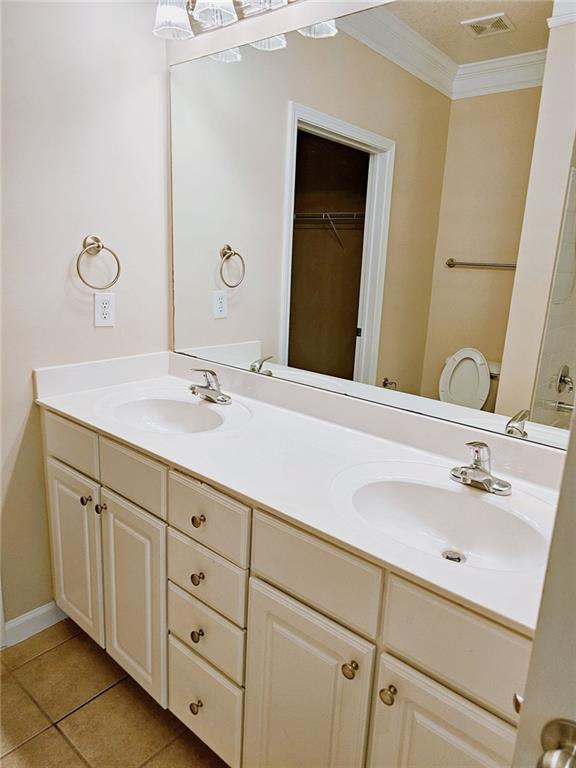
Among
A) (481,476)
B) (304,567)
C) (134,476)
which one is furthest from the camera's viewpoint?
(134,476)

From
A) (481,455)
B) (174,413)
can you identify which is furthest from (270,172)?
(481,455)

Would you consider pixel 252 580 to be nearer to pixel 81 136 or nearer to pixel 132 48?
pixel 81 136

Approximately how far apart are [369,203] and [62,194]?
0.99 m

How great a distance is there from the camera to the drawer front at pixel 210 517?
115 cm

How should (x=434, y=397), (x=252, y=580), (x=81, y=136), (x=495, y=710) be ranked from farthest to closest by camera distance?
(x=81, y=136)
(x=434, y=397)
(x=252, y=580)
(x=495, y=710)

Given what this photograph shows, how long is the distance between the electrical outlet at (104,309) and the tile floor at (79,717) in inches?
45.4

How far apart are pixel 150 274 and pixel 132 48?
0.77 metres

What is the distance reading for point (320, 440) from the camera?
4.80 feet

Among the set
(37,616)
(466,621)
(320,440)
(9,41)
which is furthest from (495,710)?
(9,41)

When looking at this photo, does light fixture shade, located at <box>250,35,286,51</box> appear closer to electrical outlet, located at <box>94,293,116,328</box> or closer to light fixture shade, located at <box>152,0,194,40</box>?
light fixture shade, located at <box>152,0,194,40</box>

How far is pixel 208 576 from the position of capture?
4.11ft

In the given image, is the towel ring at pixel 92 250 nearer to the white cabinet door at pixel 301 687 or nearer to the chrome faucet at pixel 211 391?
the chrome faucet at pixel 211 391

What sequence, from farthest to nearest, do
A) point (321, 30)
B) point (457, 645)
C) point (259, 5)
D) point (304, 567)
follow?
point (259, 5), point (321, 30), point (304, 567), point (457, 645)

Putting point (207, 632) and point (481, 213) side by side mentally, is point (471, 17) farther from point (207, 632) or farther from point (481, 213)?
point (207, 632)
